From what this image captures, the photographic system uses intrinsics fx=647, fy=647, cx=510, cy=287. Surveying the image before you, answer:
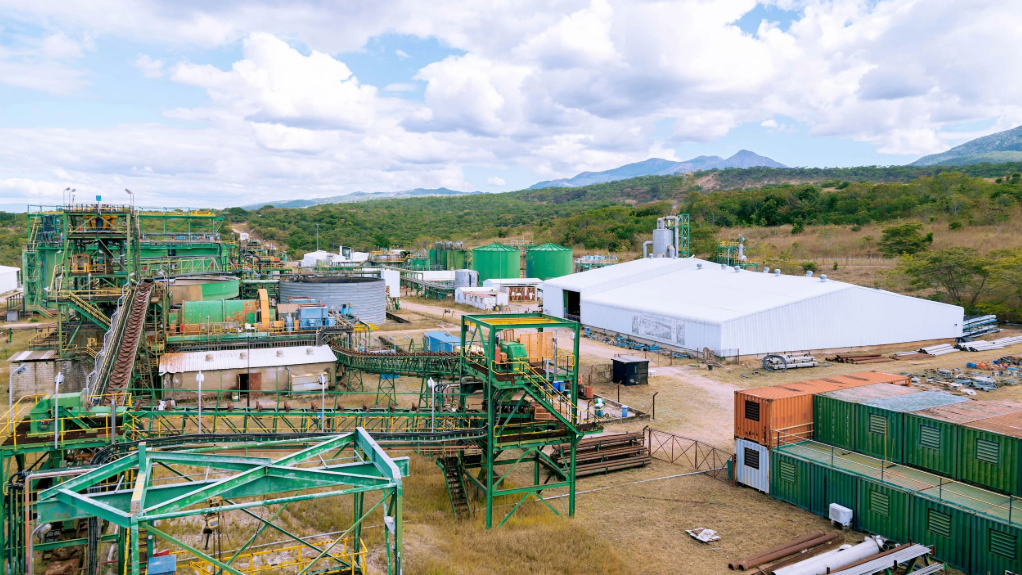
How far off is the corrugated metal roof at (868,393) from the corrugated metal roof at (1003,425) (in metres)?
3.52

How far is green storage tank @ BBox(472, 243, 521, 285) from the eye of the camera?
3275 inches

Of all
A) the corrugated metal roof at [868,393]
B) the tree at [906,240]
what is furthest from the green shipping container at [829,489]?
the tree at [906,240]

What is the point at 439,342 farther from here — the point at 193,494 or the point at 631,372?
the point at 193,494

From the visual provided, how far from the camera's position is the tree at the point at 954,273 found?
57031mm

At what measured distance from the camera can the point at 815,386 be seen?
23.4 meters

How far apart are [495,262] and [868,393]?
6291 centimetres

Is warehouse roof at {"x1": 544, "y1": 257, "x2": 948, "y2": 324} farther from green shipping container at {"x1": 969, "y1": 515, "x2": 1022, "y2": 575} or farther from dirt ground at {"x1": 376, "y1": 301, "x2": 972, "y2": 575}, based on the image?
green shipping container at {"x1": 969, "y1": 515, "x2": 1022, "y2": 575}

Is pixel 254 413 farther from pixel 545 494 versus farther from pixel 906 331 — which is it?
pixel 906 331

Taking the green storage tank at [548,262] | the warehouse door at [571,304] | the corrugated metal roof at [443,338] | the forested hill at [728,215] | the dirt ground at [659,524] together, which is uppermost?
the forested hill at [728,215]

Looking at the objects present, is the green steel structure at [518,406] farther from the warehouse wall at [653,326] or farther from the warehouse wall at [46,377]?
the warehouse wall at [46,377]

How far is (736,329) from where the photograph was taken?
134ft

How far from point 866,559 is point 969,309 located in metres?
53.3

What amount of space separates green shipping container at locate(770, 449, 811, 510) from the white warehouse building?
67.4ft

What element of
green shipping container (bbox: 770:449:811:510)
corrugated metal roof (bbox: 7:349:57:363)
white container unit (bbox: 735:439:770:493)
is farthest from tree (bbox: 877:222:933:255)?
corrugated metal roof (bbox: 7:349:57:363)
